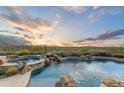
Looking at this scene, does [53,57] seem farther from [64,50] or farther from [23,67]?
[23,67]

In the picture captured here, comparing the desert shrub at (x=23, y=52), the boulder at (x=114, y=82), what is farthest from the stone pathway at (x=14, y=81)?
the boulder at (x=114, y=82)

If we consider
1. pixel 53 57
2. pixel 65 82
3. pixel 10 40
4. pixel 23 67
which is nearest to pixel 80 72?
pixel 65 82

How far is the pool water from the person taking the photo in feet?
8.13

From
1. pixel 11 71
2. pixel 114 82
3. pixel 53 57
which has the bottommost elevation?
pixel 114 82

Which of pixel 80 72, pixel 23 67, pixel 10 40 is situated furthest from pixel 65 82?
pixel 10 40

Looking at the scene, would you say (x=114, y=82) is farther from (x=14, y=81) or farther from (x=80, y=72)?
(x=14, y=81)

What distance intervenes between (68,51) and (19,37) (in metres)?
0.44

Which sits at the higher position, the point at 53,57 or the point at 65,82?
the point at 53,57

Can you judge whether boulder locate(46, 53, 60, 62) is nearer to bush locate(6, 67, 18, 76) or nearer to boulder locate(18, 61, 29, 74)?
boulder locate(18, 61, 29, 74)

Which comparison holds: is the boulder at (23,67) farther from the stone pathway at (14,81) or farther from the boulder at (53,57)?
the boulder at (53,57)

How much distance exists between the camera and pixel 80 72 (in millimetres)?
2523
